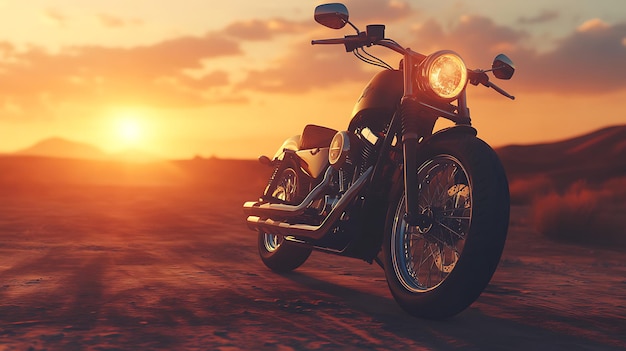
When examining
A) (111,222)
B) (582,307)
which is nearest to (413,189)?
(582,307)

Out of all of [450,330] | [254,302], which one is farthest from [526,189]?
[450,330]

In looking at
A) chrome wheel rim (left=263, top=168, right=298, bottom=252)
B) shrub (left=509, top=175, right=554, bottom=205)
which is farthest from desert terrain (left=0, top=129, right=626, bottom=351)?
shrub (left=509, top=175, right=554, bottom=205)

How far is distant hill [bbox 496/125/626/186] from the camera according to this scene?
158 feet

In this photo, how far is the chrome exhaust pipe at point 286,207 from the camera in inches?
239

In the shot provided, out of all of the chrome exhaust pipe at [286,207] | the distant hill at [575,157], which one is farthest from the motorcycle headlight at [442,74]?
the distant hill at [575,157]

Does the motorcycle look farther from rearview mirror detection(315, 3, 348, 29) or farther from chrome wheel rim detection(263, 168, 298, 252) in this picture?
chrome wheel rim detection(263, 168, 298, 252)

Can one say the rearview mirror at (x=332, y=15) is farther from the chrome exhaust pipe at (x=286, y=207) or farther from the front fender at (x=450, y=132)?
the chrome exhaust pipe at (x=286, y=207)

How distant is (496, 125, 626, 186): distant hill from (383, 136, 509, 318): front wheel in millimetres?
41621

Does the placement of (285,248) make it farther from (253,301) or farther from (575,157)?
(575,157)

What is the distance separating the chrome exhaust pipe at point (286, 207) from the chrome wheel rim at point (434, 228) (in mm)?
1020

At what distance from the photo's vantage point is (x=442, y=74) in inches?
196

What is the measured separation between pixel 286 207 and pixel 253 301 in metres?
1.38

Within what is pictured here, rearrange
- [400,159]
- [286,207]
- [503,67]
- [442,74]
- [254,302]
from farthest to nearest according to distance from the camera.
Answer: [286,207]
[503,67]
[400,159]
[254,302]
[442,74]

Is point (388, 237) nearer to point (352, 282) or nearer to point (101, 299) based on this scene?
point (352, 282)
